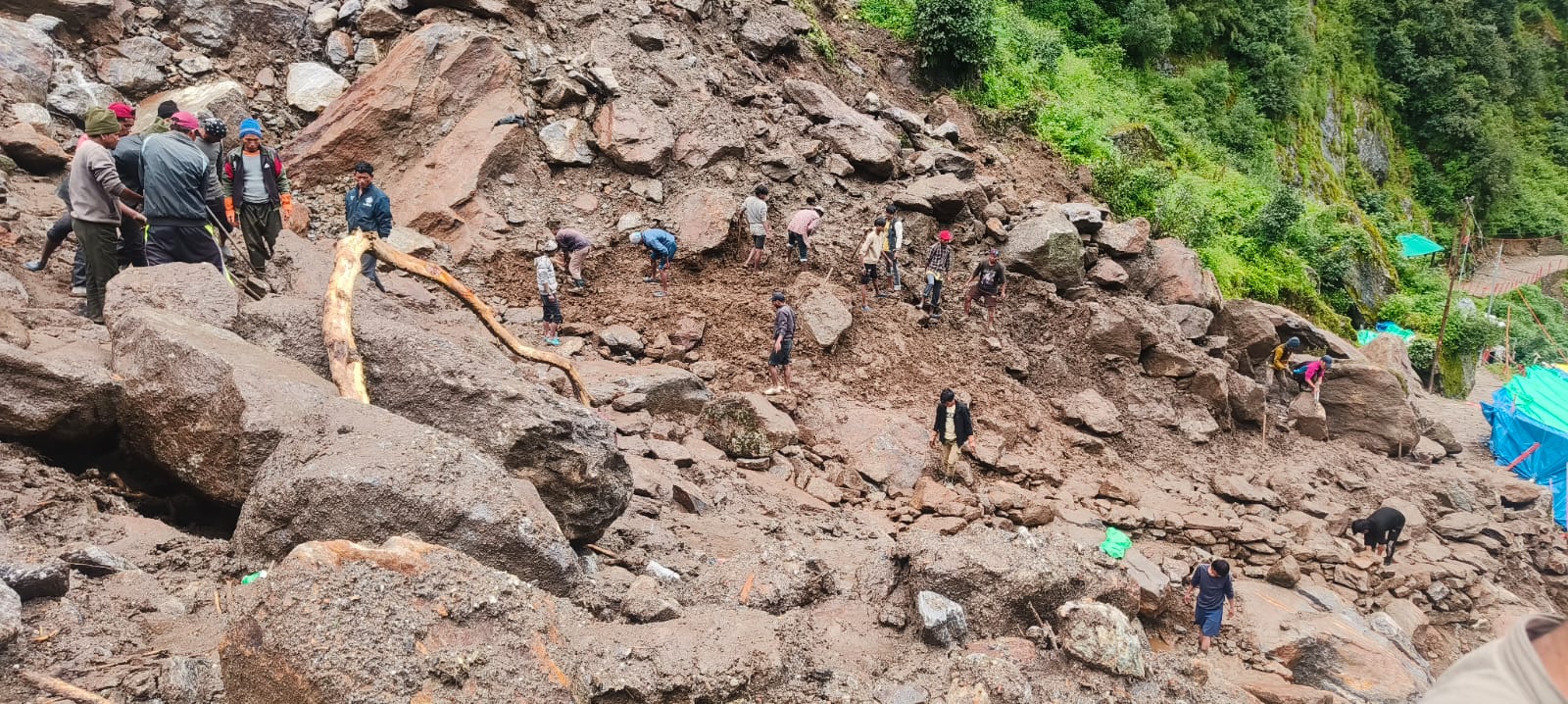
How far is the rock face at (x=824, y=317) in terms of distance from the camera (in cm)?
1059

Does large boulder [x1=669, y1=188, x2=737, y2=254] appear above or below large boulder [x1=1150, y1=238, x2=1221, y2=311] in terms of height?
above

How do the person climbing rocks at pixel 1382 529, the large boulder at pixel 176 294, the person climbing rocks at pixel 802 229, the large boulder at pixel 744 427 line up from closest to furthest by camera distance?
the large boulder at pixel 176 294 → the large boulder at pixel 744 427 → the person climbing rocks at pixel 1382 529 → the person climbing rocks at pixel 802 229

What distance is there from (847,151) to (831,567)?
29.8ft

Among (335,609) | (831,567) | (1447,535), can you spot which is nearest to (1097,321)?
(1447,535)

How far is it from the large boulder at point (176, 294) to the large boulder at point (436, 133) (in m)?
4.93

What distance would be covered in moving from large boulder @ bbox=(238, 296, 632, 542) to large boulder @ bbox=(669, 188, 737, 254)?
251 inches

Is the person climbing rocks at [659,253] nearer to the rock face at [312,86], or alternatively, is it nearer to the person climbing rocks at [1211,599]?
the rock face at [312,86]

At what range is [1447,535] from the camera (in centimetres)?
1163

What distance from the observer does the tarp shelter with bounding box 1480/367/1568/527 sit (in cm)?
1569

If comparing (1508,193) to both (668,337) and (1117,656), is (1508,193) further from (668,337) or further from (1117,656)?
(1117,656)

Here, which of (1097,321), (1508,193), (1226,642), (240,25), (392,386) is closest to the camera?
(392,386)

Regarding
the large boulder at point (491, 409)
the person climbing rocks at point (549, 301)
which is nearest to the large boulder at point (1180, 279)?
the person climbing rocks at point (549, 301)

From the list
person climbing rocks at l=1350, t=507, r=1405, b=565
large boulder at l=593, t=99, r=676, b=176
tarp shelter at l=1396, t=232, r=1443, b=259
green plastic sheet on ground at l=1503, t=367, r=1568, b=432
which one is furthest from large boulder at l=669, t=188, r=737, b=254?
tarp shelter at l=1396, t=232, r=1443, b=259

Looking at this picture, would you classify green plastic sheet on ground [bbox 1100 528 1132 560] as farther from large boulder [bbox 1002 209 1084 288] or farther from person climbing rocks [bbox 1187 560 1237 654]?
large boulder [bbox 1002 209 1084 288]
